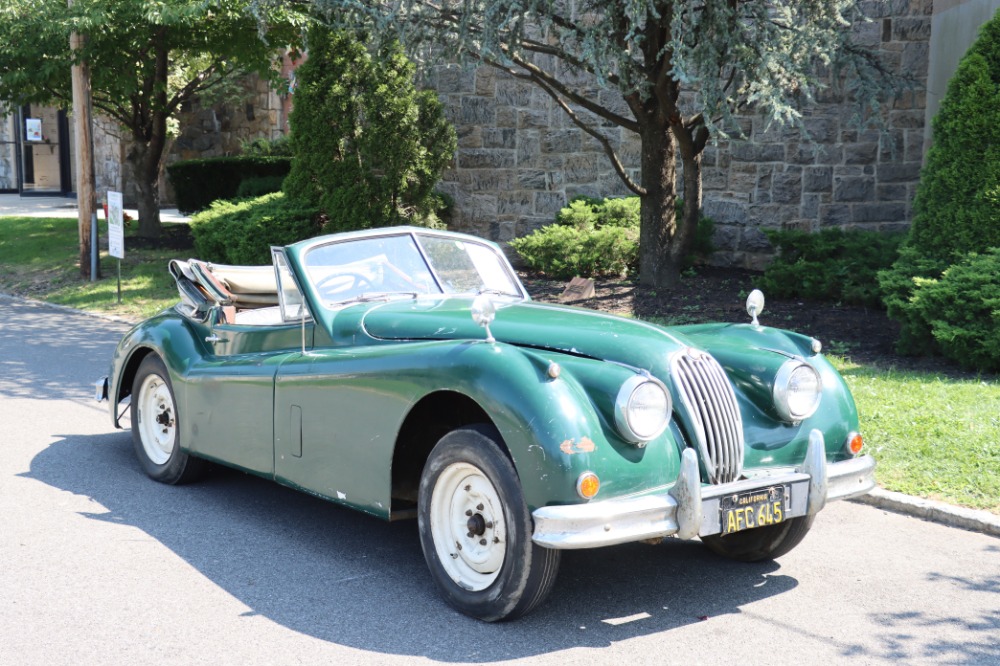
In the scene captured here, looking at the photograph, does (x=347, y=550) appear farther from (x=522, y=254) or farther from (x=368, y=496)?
(x=522, y=254)

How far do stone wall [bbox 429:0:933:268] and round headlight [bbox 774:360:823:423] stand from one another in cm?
803

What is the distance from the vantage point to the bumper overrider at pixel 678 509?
3996mm

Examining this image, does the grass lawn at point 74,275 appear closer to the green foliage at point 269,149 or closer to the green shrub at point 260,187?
the green shrub at point 260,187

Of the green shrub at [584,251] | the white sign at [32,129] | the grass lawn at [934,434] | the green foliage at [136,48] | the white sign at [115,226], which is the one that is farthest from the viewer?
the white sign at [32,129]

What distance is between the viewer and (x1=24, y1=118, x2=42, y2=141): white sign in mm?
33000

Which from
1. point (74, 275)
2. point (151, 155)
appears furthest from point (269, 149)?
point (74, 275)

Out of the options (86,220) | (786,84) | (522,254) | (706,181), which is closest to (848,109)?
(706,181)

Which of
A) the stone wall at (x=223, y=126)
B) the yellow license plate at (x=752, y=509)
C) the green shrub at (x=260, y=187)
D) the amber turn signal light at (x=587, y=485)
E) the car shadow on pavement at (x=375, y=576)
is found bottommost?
the car shadow on pavement at (x=375, y=576)

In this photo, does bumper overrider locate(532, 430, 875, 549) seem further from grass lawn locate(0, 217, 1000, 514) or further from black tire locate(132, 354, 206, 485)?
black tire locate(132, 354, 206, 485)

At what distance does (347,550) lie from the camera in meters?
5.33

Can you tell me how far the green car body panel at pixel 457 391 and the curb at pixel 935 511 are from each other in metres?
1.22

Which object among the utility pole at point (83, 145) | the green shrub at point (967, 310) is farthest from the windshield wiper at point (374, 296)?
the utility pole at point (83, 145)

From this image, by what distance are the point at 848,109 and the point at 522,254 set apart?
4.54 meters

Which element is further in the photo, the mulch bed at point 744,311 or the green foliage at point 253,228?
the green foliage at point 253,228
